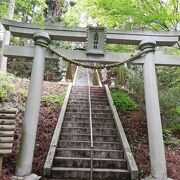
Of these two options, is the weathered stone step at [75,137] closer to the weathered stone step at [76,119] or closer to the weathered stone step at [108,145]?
the weathered stone step at [108,145]

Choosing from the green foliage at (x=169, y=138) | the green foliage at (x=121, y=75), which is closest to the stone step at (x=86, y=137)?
the green foliage at (x=169, y=138)

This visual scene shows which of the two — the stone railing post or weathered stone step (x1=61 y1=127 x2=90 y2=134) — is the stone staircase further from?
the stone railing post

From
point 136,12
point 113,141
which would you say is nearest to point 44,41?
point 136,12

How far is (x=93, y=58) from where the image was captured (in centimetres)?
754

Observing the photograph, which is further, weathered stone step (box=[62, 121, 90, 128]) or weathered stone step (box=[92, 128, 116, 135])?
weathered stone step (box=[62, 121, 90, 128])

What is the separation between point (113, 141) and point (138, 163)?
59.0 inches

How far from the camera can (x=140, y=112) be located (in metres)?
11.3

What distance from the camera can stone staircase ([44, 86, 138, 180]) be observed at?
6.71m

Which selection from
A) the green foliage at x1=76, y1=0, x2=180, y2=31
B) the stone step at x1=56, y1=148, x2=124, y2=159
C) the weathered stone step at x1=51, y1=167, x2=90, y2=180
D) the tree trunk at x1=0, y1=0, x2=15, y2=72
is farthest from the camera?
the tree trunk at x1=0, y1=0, x2=15, y2=72

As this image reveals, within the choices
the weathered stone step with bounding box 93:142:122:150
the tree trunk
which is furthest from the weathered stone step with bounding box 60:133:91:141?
the tree trunk

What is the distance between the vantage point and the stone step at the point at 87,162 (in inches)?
281

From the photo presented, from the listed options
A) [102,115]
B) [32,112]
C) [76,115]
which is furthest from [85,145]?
[102,115]

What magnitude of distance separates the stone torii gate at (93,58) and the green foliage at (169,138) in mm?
2337

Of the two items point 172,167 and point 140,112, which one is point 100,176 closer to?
point 172,167
